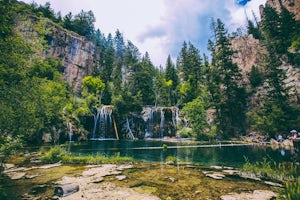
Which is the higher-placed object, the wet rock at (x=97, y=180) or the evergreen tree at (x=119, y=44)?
the evergreen tree at (x=119, y=44)

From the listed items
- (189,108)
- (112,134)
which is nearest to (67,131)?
(112,134)

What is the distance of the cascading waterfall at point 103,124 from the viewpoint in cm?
3678

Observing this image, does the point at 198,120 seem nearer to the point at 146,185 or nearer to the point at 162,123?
the point at 162,123

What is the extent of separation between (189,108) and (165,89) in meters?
20.0

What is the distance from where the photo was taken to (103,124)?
37219 mm

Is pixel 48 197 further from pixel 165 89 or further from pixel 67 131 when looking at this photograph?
pixel 165 89

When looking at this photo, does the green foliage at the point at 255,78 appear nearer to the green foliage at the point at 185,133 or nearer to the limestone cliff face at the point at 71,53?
the green foliage at the point at 185,133

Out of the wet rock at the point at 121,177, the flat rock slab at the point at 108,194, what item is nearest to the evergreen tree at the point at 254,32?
the wet rock at the point at 121,177

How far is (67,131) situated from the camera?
91.1 feet

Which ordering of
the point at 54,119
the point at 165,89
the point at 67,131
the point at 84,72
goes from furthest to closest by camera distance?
the point at 84,72
the point at 165,89
the point at 67,131
the point at 54,119

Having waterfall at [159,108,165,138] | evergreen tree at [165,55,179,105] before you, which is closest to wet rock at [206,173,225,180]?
waterfall at [159,108,165,138]

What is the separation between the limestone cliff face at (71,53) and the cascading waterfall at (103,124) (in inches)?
796

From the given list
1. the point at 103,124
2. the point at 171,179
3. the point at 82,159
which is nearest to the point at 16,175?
the point at 82,159

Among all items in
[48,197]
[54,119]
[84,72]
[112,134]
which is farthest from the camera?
[84,72]
